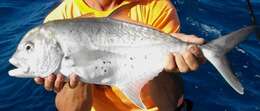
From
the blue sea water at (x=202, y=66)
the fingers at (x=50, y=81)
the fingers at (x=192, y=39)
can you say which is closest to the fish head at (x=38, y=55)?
the fingers at (x=50, y=81)

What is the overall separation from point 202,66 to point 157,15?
277 centimetres

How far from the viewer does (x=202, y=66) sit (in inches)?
305

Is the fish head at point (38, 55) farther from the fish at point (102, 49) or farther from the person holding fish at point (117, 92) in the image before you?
the person holding fish at point (117, 92)

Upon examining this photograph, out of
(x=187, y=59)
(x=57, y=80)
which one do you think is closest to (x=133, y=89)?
(x=187, y=59)

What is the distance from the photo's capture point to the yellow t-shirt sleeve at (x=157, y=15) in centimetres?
511

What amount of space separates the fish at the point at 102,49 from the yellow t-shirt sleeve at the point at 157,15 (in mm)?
859

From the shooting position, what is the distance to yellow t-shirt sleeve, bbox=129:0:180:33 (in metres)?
5.11

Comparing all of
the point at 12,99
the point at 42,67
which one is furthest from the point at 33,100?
the point at 42,67

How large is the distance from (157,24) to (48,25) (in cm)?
126

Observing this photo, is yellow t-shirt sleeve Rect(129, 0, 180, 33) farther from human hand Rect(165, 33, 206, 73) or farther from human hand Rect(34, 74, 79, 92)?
human hand Rect(34, 74, 79, 92)

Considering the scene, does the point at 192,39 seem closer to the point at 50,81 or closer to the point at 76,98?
the point at 50,81

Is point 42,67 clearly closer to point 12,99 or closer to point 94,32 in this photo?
point 94,32

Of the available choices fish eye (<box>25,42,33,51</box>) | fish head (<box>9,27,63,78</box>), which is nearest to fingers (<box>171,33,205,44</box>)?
fish head (<box>9,27,63,78</box>)

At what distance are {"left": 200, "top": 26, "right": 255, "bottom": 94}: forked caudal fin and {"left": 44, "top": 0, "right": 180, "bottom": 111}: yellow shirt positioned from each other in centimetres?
99
